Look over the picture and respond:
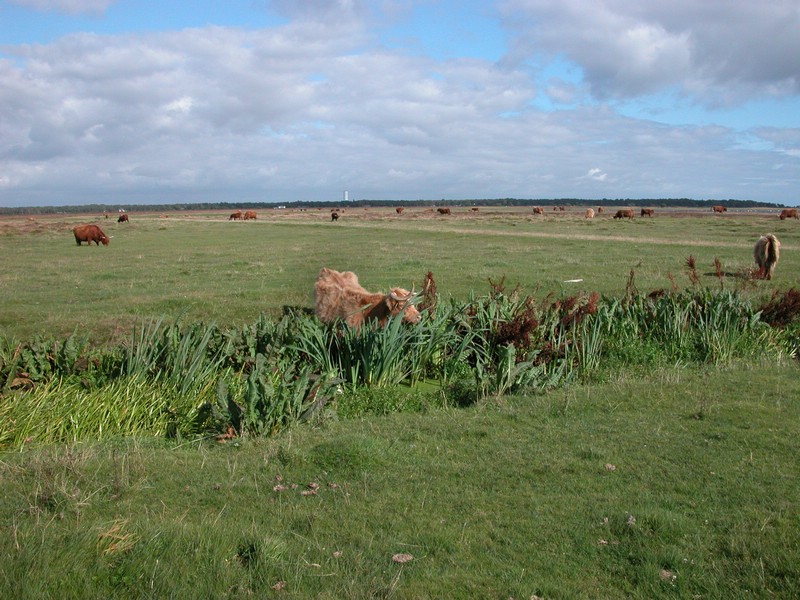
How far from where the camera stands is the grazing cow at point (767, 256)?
18.2 metres

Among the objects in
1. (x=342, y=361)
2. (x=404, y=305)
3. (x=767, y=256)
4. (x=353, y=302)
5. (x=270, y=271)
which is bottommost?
(x=342, y=361)

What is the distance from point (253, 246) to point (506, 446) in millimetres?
26906

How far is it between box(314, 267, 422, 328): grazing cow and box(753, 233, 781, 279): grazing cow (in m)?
11.4

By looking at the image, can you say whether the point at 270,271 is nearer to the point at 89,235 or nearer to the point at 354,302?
the point at 354,302

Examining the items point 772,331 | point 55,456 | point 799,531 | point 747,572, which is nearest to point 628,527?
point 747,572

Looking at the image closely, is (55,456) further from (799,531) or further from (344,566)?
(799,531)

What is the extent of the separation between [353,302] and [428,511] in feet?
21.5

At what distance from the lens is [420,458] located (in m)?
6.18

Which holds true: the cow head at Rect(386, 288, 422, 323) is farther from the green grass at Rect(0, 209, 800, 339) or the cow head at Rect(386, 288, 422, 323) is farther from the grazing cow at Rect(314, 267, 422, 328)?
the green grass at Rect(0, 209, 800, 339)

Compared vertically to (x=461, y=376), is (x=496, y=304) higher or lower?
higher

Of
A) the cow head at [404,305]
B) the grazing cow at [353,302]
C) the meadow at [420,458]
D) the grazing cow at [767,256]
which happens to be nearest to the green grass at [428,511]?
the meadow at [420,458]

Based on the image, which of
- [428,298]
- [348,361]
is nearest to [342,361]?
[348,361]

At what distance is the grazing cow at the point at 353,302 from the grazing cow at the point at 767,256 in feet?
37.5

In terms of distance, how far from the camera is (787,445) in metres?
6.42
